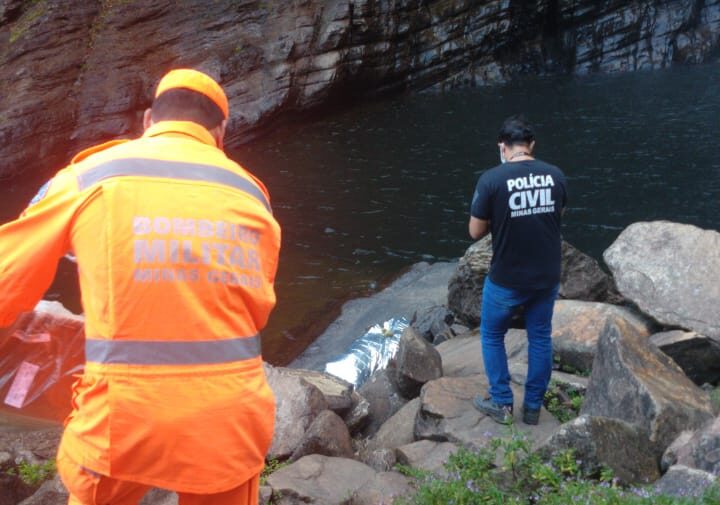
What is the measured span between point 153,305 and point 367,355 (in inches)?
269

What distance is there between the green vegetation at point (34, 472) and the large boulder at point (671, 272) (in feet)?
15.9

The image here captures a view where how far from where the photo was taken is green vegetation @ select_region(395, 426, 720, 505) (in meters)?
3.33

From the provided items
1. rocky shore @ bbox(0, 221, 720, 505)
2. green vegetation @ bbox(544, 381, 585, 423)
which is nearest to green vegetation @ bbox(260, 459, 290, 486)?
rocky shore @ bbox(0, 221, 720, 505)

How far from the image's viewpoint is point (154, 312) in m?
2.10

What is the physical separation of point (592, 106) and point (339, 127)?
7690 mm

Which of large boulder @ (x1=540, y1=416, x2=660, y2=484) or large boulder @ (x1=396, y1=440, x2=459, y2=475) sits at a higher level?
large boulder @ (x1=540, y1=416, x2=660, y2=484)

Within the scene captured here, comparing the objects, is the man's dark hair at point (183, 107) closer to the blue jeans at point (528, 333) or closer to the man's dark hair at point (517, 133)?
the man's dark hair at point (517, 133)

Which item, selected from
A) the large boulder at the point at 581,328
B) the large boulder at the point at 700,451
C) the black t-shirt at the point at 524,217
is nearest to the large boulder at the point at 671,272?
the large boulder at the point at 581,328

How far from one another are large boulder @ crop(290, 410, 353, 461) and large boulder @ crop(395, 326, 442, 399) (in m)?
1.23

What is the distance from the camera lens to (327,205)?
605 inches

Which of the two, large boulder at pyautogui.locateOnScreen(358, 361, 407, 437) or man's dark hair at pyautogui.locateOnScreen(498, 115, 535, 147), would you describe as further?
large boulder at pyautogui.locateOnScreen(358, 361, 407, 437)

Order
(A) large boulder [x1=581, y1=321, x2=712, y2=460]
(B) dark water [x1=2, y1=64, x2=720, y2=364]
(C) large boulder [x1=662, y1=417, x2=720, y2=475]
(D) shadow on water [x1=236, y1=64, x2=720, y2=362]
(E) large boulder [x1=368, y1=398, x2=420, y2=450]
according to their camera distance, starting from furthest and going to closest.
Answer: (D) shadow on water [x1=236, y1=64, x2=720, y2=362] < (B) dark water [x1=2, y1=64, x2=720, y2=364] < (E) large boulder [x1=368, y1=398, x2=420, y2=450] < (A) large boulder [x1=581, y1=321, x2=712, y2=460] < (C) large boulder [x1=662, y1=417, x2=720, y2=475]

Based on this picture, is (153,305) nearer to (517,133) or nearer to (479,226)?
(479,226)

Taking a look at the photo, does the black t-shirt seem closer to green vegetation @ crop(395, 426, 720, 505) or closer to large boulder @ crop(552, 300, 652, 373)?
green vegetation @ crop(395, 426, 720, 505)
